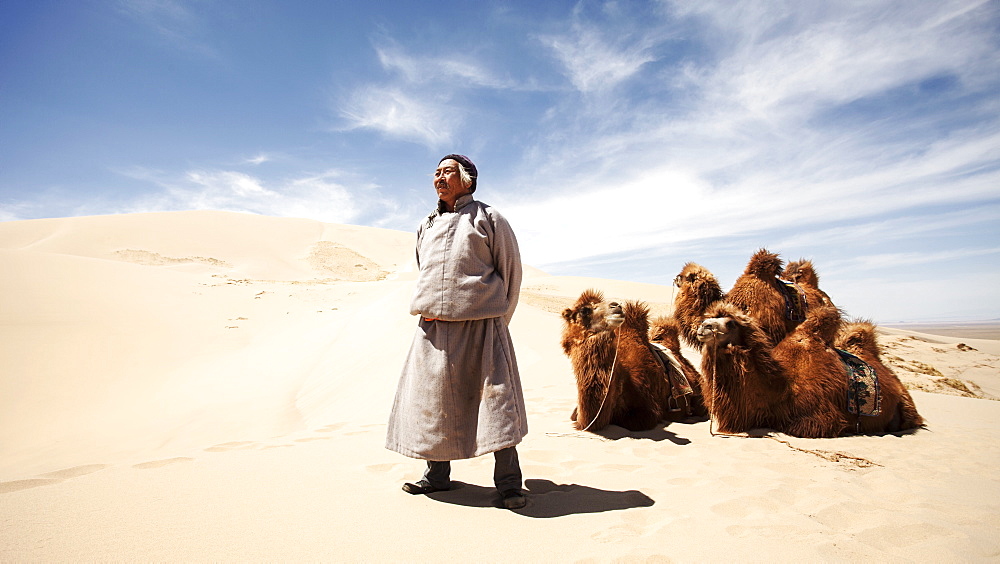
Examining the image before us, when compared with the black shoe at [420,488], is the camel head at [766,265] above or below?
above

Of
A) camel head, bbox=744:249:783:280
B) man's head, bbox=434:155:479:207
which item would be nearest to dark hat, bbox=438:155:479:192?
man's head, bbox=434:155:479:207

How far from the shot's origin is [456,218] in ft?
9.54

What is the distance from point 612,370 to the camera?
4.11 meters

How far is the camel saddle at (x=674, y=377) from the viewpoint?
4.54 m

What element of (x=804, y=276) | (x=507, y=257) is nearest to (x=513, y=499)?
(x=507, y=257)

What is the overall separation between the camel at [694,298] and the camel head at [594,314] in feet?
1.95

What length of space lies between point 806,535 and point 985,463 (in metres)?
2.40

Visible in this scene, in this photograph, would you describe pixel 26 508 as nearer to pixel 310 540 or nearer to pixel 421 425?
pixel 310 540

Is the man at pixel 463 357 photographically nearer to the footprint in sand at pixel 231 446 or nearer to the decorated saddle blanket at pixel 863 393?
the footprint in sand at pixel 231 446

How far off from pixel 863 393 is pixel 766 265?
Result: 127 centimetres

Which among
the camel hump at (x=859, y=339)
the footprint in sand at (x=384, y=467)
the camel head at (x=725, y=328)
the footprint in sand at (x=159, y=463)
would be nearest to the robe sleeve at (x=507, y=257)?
the footprint in sand at (x=384, y=467)

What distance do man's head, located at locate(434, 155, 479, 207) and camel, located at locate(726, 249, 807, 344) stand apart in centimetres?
281

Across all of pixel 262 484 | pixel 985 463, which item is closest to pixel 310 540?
pixel 262 484

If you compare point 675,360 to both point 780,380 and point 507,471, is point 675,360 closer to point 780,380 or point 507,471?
point 780,380
